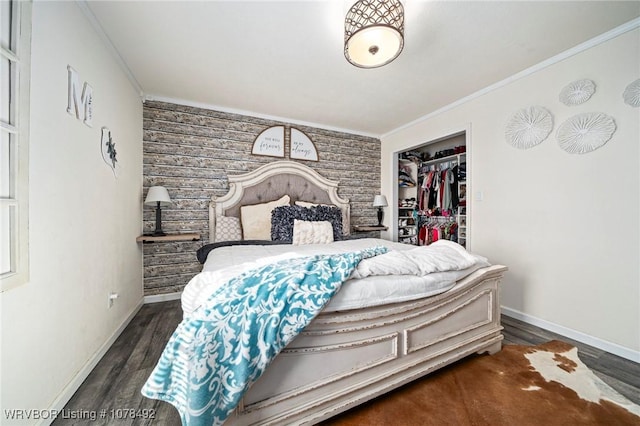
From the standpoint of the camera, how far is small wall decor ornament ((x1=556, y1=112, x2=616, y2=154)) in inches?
73.4

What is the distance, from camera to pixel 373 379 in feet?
3.91

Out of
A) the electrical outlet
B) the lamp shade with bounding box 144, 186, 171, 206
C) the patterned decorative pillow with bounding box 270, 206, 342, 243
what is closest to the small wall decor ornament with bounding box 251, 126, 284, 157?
the patterned decorative pillow with bounding box 270, 206, 342, 243

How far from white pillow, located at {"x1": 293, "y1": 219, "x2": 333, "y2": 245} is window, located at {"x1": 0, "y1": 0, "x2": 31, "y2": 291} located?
1842mm

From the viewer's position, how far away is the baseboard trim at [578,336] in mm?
1741

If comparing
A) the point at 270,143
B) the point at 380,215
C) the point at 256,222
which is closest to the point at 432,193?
the point at 380,215

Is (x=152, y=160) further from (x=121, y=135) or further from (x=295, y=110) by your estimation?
(x=295, y=110)

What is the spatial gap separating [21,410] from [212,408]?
0.91 m

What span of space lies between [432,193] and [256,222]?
2988mm

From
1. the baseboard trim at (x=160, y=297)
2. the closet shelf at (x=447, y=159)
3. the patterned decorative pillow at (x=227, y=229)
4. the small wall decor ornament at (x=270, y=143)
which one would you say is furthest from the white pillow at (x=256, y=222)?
the closet shelf at (x=447, y=159)

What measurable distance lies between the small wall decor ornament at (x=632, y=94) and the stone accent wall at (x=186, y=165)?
10.5 feet

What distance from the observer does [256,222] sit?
3.00m

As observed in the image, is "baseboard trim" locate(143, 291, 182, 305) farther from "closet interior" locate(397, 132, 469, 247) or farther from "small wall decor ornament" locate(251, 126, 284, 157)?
"closet interior" locate(397, 132, 469, 247)

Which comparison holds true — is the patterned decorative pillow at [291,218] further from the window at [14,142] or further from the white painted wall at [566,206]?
the window at [14,142]

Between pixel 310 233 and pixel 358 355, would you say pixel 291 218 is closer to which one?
pixel 310 233
